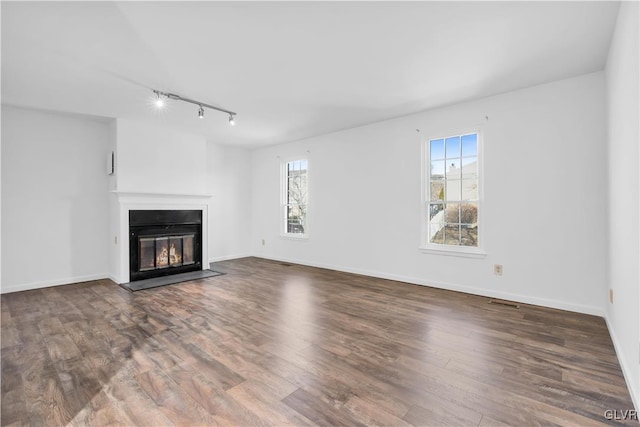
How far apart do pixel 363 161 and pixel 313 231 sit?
1686 millimetres

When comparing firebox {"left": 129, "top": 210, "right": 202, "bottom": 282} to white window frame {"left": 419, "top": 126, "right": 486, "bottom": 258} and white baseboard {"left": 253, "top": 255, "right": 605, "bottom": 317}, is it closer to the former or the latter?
white baseboard {"left": 253, "top": 255, "right": 605, "bottom": 317}

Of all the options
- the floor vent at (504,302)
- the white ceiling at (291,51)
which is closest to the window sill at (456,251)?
the floor vent at (504,302)

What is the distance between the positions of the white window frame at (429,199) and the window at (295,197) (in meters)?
2.45

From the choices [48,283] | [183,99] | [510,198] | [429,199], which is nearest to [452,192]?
[429,199]

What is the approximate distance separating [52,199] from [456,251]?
19.0 feet

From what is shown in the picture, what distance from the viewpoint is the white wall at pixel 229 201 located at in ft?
21.0

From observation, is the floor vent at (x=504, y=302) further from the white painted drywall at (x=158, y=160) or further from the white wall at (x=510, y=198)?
the white painted drywall at (x=158, y=160)

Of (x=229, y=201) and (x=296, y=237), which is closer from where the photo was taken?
(x=296, y=237)

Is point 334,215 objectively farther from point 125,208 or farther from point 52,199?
point 52,199

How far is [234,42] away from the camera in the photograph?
8.27 feet

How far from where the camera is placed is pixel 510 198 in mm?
3625

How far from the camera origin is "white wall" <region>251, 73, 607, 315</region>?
3.16 meters

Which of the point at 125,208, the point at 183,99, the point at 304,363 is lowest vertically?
the point at 304,363

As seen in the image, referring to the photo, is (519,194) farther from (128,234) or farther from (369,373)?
(128,234)
